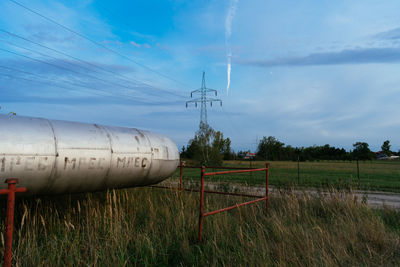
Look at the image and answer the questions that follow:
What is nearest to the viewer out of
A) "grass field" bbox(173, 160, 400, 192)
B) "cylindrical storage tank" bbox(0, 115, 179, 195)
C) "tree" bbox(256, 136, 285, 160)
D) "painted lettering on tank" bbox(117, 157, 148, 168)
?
"cylindrical storage tank" bbox(0, 115, 179, 195)

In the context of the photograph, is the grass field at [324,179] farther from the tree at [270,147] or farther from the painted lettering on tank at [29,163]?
the tree at [270,147]

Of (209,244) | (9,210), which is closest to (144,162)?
(209,244)

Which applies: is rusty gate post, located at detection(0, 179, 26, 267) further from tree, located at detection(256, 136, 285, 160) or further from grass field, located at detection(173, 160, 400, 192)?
tree, located at detection(256, 136, 285, 160)

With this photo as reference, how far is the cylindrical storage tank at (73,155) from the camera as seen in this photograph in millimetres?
5184

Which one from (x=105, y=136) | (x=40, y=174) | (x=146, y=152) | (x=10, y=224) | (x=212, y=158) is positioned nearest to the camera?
(x=10, y=224)

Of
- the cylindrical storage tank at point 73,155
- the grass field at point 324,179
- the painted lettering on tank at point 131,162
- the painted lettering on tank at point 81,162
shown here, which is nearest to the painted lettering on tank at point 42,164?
the cylindrical storage tank at point 73,155

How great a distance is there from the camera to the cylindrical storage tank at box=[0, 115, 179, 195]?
17.0 feet

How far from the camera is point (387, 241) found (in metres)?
5.57

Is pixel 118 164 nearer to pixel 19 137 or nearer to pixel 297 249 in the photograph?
pixel 19 137

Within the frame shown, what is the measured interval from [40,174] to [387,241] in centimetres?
653

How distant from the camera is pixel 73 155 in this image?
588 centimetres

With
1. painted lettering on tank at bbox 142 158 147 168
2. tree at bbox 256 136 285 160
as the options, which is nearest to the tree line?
tree at bbox 256 136 285 160

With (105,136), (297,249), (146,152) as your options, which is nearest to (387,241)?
(297,249)

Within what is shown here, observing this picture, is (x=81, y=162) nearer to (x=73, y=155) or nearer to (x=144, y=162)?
(x=73, y=155)
